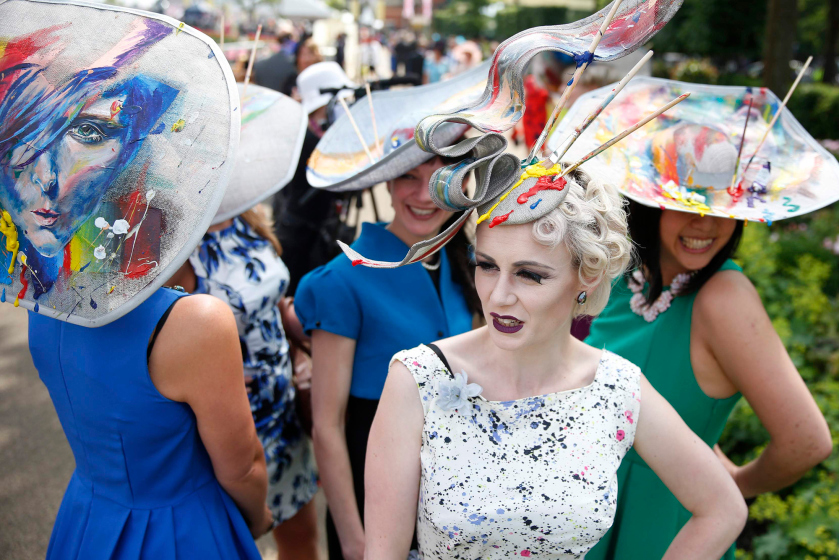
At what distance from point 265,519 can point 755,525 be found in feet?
8.84

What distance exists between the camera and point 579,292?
1595 mm

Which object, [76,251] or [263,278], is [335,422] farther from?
[76,251]

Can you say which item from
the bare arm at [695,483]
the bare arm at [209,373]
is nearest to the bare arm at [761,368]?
the bare arm at [695,483]

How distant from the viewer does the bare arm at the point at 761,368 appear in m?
1.90

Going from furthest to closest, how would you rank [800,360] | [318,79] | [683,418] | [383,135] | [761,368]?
1. [318,79]
2. [800,360]
3. [383,135]
4. [683,418]
5. [761,368]

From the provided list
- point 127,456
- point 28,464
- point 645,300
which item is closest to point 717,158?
point 645,300

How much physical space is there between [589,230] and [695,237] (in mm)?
796

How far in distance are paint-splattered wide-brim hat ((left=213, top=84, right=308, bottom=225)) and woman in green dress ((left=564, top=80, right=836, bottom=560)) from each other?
1.26 metres

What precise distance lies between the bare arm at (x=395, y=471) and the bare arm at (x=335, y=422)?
483mm

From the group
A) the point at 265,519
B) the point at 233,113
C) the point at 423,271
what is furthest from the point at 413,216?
Answer: the point at 265,519

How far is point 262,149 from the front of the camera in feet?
7.84

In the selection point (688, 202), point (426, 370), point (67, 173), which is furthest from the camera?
point (688, 202)

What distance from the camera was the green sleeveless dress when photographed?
6.86 ft

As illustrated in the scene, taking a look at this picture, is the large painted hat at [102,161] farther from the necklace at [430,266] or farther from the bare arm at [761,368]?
the bare arm at [761,368]
